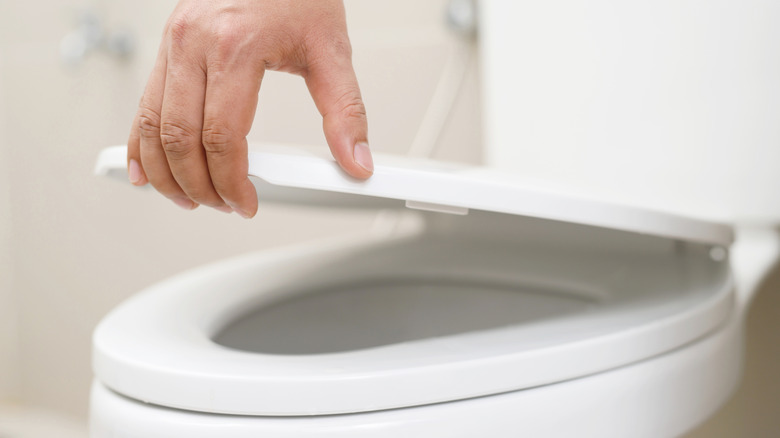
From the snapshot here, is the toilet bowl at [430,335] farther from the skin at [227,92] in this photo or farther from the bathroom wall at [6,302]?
the bathroom wall at [6,302]

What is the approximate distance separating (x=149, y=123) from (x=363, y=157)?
0.11 metres

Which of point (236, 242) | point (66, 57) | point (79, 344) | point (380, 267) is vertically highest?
point (66, 57)

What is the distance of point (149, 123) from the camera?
0.35 m

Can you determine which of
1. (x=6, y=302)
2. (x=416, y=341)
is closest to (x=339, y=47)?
(x=416, y=341)

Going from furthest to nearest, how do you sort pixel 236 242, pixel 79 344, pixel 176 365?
pixel 79 344 < pixel 236 242 < pixel 176 365

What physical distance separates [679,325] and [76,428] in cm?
120

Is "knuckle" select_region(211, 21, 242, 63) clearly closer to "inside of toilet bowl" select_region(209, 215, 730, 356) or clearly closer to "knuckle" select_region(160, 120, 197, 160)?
"knuckle" select_region(160, 120, 197, 160)

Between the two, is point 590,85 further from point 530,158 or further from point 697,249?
point 697,249

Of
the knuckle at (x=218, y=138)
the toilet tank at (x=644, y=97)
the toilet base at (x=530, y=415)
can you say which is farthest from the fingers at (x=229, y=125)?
the toilet tank at (x=644, y=97)

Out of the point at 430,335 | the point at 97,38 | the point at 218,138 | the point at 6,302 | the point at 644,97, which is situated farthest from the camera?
the point at 6,302

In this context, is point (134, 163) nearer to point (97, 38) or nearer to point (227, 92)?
point (227, 92)

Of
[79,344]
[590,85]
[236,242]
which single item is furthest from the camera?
[79,344]

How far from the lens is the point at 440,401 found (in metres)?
0.32

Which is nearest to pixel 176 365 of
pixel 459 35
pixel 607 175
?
pixel 607 175
